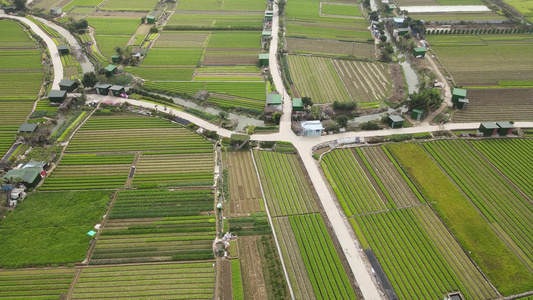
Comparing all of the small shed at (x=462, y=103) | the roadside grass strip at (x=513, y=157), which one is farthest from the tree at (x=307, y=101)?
the small shed at (x=462, y=103)

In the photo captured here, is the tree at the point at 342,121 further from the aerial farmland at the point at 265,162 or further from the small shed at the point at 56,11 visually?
the small shed at the point at 56,11

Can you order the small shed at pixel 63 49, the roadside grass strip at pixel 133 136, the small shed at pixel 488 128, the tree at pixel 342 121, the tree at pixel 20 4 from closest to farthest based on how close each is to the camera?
the roadside grass strip at pixel 133 136 < the small shed at pixel 488 128 < the tree at pixel 342 121 < the small shed at pixel 63 49 < the tree at pixel 20 4

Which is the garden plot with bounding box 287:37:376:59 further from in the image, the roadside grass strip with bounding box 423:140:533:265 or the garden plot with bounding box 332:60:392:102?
the roadside grass strip with bounding box 423:140:533:265

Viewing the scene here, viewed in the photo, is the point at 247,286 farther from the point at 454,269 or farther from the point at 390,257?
the point at 454,269

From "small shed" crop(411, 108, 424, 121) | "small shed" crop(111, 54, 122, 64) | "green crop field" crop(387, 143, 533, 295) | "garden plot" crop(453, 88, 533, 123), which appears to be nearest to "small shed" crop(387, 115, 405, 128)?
"small shed" crop(411, 108, 424, 121)

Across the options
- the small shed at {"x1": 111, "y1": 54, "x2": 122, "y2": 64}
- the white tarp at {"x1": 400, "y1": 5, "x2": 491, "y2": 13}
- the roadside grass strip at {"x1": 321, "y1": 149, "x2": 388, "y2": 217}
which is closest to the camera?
the roadside grass strip at {"x1": 321, "y1": 149, "x2": 388, "y2": 217}
